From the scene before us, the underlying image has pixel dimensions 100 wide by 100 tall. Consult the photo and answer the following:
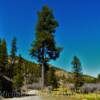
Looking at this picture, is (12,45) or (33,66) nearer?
(12,45)

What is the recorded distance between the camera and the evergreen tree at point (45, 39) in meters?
59.3

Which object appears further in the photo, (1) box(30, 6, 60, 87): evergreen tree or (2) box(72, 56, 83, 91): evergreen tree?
(2) box(72, 56, 83, 91): evergreen tree

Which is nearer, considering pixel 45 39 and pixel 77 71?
pixel 45 39

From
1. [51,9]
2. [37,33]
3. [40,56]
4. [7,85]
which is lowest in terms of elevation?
[7,85]

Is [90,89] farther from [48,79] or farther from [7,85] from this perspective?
[7,85]

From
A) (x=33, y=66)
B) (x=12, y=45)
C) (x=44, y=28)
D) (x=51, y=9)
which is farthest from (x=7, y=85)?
(x=33, y=66)

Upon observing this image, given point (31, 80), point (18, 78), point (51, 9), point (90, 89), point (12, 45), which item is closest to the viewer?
point (51, 9)

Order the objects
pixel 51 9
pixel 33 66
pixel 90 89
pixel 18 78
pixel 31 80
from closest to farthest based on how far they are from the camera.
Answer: pixel 51 9 < pixel 18 78 < pixel 90 89 < pixel 31 80 < pixel 33 66

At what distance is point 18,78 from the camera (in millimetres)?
67875

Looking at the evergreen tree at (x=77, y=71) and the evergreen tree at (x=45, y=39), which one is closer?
the evergreen tree at (x=45, y=39)

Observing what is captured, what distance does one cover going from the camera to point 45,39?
5928cm

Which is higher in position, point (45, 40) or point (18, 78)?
point (45, 40)

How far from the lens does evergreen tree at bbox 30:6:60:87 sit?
195ft

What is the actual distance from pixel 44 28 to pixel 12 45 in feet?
145
